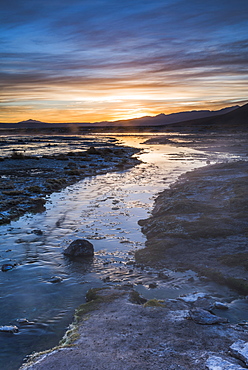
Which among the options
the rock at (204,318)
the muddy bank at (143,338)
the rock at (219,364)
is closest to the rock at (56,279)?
the muddy bank at (143,338)

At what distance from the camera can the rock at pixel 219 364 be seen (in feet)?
10.1

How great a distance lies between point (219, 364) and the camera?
3.16m

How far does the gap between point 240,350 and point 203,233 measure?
411 cm

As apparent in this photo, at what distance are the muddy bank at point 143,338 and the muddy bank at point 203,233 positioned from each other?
1328 mm

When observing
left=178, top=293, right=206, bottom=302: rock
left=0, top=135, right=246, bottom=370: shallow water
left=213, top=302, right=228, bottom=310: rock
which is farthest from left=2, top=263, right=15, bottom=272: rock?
left=213, top=302, right=228, bottom=310: rock

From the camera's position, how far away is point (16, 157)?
87.1 feet

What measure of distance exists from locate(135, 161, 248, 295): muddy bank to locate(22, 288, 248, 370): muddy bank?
4.36ft

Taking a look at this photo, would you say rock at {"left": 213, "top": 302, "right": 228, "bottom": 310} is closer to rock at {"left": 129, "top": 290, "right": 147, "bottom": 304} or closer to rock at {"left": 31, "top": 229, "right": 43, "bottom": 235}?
rock at {"left": 129, "top": 290, "right": 147, "bottom": 304}

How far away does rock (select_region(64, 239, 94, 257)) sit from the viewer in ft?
21.6

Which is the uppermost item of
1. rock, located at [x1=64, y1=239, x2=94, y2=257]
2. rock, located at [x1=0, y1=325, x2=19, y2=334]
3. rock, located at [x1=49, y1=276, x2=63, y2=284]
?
rock, located at [x1=64, y1=239, x2=94, y2=257]

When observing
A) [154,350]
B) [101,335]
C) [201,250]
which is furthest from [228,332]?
[201,250]

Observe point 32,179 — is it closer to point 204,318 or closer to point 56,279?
point 56,279

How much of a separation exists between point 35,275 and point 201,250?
338 cm

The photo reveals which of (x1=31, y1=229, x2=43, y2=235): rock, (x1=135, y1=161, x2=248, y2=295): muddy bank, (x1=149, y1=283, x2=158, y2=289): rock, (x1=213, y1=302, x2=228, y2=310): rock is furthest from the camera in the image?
(x1=31, y1=229, x2=43, y2=235): rock
